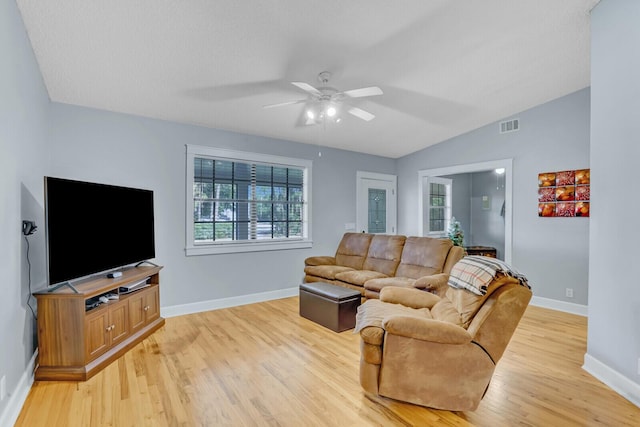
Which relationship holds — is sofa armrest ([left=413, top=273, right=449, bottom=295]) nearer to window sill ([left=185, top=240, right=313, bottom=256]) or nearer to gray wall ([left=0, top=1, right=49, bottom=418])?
window sill ([left=185, top=240, right=313, bottom=256])

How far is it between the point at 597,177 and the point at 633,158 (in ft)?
1.18

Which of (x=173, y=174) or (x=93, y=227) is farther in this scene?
(x=173, y=174)

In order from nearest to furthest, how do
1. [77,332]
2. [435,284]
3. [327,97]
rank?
1. [77,332]
2. [327,97]
3. [435,284]

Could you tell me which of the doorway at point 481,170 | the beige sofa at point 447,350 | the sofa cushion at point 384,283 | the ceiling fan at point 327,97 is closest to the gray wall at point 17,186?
the ceiling fan at point 327,97

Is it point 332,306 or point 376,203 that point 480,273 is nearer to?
point 332,306

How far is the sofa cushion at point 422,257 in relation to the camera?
3938 mm

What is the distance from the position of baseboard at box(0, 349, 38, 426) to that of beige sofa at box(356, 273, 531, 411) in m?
2.15

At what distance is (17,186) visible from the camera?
2.20 m

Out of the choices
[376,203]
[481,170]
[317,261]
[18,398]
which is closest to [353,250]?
[317,261]

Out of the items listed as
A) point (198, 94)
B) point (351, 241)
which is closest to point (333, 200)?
point (351, 241)

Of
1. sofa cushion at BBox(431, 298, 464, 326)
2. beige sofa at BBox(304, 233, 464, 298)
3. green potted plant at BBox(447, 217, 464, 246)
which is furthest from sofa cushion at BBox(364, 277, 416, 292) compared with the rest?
green potted plant at BBox(447, 217, 464, 246)

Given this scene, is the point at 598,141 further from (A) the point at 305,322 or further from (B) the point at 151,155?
(B) the point at 151,155

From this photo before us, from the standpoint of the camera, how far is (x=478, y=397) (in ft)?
6.44

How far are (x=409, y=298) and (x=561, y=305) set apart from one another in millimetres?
2846
